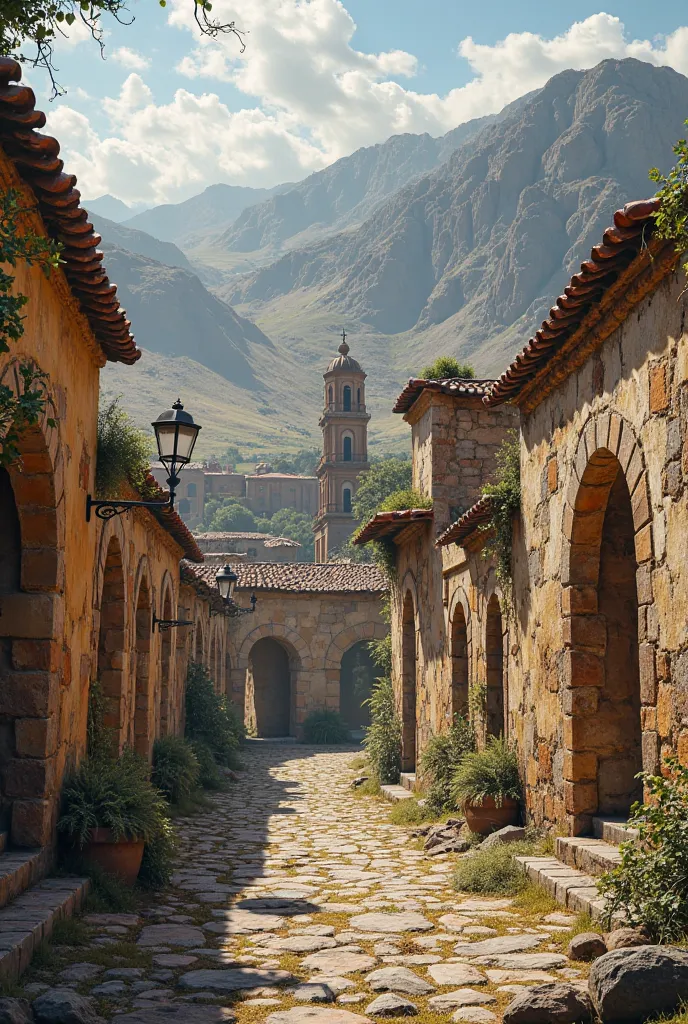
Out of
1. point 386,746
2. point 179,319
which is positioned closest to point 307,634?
point 386,746

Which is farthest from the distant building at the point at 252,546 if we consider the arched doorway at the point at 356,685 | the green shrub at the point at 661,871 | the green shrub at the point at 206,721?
the green shrub at the point at 661,871

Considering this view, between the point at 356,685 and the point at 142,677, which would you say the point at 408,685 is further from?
the point at 356,685

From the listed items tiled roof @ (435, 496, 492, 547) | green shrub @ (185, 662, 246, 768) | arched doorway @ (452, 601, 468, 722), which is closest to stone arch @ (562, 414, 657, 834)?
tiled roof @ (435, 496, 492, 547)

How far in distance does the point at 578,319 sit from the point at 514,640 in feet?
12.5

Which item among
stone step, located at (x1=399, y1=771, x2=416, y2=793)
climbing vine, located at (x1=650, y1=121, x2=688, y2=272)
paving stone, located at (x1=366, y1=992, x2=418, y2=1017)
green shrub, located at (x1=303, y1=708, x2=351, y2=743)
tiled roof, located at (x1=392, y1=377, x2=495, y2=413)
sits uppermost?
tiled roof, located at (x1=392, y1=377, x2=495, y2=413)

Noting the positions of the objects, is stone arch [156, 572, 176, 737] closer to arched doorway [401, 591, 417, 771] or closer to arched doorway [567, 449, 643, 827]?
arched doorway [401, 591, 417, 771]

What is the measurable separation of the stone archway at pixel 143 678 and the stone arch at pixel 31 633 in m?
4.96

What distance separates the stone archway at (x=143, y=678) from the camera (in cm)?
1231

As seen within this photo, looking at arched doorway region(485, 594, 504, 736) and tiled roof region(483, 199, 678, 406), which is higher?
tiled roof region(483, 199, 678, 406)

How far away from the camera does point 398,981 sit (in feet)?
17.5

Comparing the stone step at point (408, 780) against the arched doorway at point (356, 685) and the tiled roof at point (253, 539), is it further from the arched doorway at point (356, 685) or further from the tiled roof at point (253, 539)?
the tiled roof at point (253, 539)

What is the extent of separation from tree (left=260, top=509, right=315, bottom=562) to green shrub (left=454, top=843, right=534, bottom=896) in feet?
266

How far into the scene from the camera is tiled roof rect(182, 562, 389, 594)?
28.6 meters

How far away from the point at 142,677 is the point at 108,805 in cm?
514
